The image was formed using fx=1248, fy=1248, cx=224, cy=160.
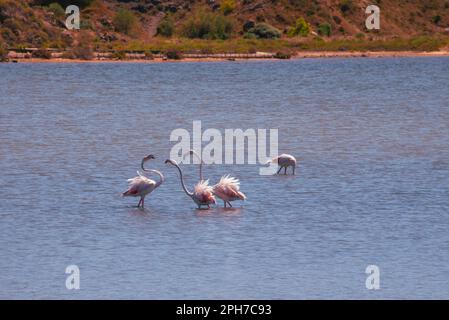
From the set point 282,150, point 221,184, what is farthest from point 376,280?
point 282,150

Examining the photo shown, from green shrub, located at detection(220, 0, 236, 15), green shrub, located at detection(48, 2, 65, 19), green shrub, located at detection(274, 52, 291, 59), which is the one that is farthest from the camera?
green shrub, located at detection(220, 0, 236, 15)

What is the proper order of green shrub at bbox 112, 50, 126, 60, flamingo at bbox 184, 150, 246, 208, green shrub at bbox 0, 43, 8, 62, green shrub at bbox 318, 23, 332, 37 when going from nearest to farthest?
flamingo at bbox 184, 150, 246, 208, green shrub at bbox 0, 43, 8, 62, green shrub at bbox 112, 50, 126, 60, green shrub at bbox 318, 23, 332, 37

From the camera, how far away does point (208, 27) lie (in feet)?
363

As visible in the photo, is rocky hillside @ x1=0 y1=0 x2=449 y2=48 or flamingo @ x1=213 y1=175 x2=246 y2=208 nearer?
flamingo @ x1=213 y1=175 x2=246 y2=208

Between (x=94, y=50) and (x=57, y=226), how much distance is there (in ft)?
248

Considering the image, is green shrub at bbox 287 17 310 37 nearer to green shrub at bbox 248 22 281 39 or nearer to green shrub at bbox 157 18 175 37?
green shrub at bbox 248 22 281 39

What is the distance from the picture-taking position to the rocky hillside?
328ft

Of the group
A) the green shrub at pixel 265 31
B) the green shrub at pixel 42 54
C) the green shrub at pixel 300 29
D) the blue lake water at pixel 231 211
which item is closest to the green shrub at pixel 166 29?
the green shrub at pixel 265 31

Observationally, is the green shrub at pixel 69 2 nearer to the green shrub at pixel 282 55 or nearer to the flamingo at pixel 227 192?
the green shrub at pixel 282 55


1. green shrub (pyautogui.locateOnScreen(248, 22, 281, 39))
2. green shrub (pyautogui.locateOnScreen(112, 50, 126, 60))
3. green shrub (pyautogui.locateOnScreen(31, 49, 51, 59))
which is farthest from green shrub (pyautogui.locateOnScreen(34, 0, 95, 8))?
green shrub (pyautogui.locateOnScreen(31, 49, 51, 59))

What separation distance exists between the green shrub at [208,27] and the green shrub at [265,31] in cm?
227

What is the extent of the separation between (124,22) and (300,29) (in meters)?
16.4

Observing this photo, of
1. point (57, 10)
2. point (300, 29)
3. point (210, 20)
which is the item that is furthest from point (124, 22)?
point (300, 29)

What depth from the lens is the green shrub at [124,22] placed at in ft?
353
